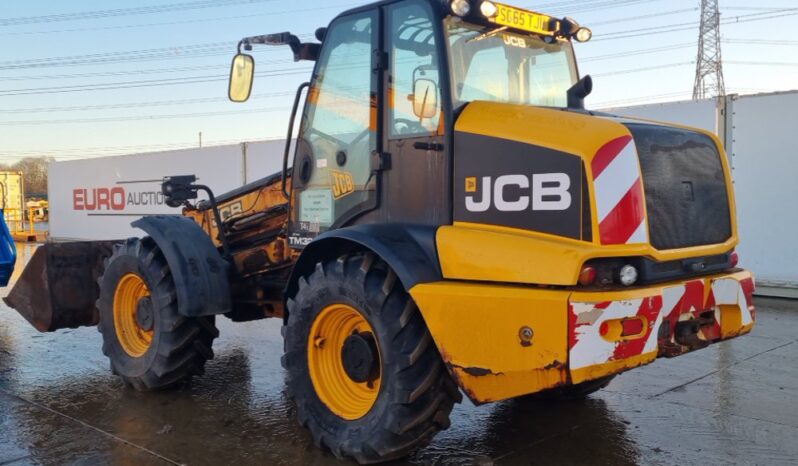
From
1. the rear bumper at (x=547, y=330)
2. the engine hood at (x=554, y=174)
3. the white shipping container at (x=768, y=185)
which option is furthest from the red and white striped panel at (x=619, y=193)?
the white shipping container at (x=768, y=185)

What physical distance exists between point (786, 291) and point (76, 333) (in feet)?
29.0

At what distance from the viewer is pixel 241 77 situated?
16.0ft

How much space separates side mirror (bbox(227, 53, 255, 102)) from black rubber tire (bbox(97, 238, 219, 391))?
130 centimetres

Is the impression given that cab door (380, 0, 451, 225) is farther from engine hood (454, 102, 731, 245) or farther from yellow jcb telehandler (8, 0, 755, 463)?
engine hood (454, 102, 731, 245)

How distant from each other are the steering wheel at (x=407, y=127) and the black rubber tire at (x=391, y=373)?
736 millimetres

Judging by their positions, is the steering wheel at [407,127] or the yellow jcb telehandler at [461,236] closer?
the yellow jcb telehandler at [461,236]

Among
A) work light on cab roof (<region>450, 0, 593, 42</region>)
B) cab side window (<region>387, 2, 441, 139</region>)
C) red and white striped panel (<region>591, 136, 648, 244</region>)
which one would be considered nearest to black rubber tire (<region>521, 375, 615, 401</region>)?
red and white striped panel (<region>591, 136, 648, 244</region>)

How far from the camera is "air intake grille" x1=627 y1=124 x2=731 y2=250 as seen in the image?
141 inches

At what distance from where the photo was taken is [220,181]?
665 inches

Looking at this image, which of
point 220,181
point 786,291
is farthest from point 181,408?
point 220,181

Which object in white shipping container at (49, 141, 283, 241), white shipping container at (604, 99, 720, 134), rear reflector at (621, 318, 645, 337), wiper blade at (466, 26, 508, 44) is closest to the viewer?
rear reflector at (621, 318, 645, 337)

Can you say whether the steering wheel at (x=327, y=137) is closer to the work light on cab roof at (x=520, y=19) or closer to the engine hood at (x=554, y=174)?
the engine hood at (x=554, y=174)

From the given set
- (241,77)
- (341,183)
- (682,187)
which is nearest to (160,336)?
(341,183)

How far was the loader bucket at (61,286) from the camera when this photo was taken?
591 centimetres
